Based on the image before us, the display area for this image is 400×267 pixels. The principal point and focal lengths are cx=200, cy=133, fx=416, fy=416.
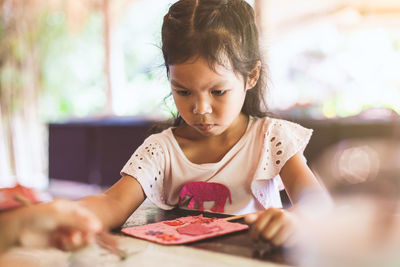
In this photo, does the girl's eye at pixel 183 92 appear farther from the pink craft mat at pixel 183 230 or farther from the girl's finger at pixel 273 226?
the girl's finger at pixel 273 226

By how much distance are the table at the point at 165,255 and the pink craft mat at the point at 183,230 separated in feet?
0.05

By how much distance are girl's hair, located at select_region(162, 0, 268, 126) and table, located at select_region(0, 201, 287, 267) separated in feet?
1.45

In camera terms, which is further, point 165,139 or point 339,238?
point 165,139

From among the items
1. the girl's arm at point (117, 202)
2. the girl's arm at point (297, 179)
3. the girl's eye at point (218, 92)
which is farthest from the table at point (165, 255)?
the girl's eye at point (218, 92)

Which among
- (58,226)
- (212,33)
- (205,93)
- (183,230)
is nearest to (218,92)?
(205,93)

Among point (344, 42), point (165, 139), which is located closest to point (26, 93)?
point (344, 42)

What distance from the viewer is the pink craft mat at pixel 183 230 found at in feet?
1.98

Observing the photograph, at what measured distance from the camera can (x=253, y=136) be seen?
42.5 inches

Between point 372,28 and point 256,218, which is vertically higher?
point 372,28

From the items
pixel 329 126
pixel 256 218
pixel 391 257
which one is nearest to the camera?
pixel 391 257

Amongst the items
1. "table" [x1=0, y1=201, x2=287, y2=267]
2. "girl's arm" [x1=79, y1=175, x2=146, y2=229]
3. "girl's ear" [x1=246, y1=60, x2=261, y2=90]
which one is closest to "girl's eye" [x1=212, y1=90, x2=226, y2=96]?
"girl's ear" [x1=246, y1=60, x2=261, y2=90]

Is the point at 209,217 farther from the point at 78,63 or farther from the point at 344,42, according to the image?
the point at 78,63

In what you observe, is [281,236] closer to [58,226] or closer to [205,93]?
[58,226]

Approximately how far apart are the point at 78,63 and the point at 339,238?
437 cm
